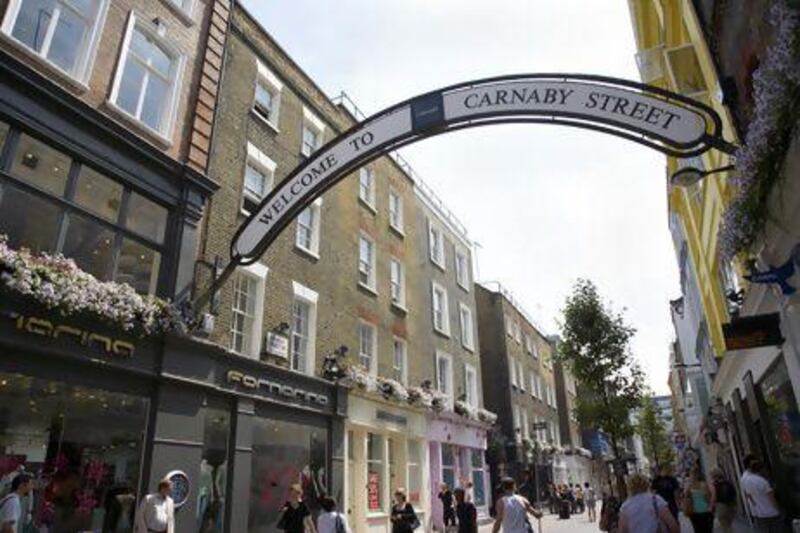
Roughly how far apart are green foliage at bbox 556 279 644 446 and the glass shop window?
1887cm

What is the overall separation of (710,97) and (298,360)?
1128 centimetres

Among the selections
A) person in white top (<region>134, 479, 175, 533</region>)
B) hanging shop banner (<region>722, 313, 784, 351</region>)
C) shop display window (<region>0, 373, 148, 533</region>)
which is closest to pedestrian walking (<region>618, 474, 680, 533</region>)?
hanging shop banner (<region>722, 313, 784, 351</region>)

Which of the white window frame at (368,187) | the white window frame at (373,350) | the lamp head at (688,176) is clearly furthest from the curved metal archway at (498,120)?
the white window frame at (368,187)

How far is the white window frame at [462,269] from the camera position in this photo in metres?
28.0

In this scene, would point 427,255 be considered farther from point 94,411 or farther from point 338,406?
point 94,411

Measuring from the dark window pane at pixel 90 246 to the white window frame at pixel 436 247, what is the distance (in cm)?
1607

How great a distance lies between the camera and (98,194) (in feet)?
33.7

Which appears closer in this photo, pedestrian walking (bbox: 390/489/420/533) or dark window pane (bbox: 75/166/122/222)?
dark window pane (bbox: 75/166/122/222)

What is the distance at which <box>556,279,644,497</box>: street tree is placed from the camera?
24.3m

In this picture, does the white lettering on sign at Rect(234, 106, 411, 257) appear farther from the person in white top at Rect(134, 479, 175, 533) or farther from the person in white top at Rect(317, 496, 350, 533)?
the person in white top at Rect(317, 496, 350, 533)

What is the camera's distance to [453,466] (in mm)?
22828

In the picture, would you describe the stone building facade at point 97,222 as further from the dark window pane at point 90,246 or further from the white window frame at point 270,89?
the white window frame at point 270,89

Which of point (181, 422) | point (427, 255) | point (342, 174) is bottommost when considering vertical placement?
point (181, 422)

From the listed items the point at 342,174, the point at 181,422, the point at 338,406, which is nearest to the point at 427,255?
the point at 338,406
